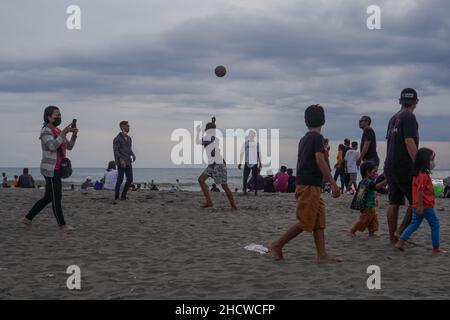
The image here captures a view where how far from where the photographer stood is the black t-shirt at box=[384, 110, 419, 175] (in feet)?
22.9

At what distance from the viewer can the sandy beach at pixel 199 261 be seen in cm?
485

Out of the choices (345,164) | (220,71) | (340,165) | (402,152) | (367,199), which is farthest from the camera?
(340,165)

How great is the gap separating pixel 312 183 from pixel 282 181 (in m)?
15.1

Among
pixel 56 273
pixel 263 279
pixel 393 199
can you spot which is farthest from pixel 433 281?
pixel 56 273

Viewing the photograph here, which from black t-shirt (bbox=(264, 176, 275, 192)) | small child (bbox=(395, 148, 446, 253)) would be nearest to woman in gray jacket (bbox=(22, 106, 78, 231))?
small child (bbox=(395, 148, 446, 253))

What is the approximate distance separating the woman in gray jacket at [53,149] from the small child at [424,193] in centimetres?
519

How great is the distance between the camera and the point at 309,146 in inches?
243

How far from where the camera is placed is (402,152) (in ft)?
23.2

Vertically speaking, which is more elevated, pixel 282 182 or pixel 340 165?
pixel 340 165

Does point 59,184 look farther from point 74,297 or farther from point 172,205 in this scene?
point 172,205

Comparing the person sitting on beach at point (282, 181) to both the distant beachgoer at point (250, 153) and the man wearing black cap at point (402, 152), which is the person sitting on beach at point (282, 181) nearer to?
the distant beachgoer at point (250, 153)

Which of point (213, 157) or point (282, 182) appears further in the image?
point (282, 182)

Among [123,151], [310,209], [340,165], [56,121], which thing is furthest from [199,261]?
[340,165]

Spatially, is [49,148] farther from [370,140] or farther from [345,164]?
[345,164]
